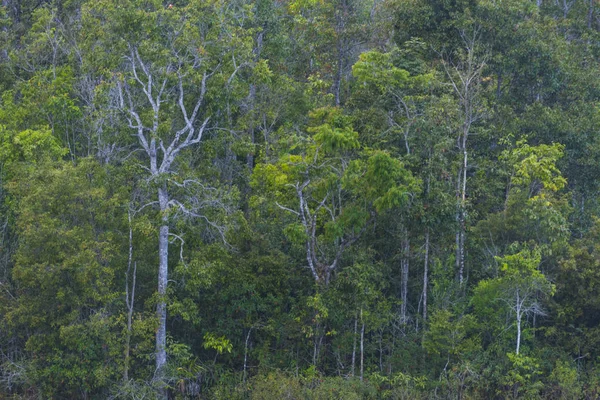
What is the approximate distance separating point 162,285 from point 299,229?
3690 mm

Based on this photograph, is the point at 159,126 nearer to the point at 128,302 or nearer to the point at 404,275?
the point at 128,302

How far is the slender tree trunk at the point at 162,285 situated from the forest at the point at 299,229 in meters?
0.05

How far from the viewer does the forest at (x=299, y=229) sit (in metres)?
19.2

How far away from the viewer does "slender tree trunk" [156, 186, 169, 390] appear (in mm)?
19359

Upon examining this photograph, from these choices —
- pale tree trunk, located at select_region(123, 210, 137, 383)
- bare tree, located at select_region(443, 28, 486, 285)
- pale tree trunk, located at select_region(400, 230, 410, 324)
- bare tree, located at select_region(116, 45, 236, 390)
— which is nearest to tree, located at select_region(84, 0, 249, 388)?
bare tree, located at select_region(116, 45, 236, 390)

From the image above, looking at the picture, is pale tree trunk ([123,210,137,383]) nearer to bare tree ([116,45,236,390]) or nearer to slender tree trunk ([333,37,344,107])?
bare tree ([116,45,236,390])

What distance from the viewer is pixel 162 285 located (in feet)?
64.0

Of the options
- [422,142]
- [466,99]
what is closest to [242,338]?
[422,142]

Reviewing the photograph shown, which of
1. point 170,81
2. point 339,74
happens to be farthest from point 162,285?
point 339,74

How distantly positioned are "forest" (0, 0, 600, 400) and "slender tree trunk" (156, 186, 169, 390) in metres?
0.05

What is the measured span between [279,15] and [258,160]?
19.7ft

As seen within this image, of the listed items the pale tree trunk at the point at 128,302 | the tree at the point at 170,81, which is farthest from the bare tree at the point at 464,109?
the pale tree trunk at the point at 128,302

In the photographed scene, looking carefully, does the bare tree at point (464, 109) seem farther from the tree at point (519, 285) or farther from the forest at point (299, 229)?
the tree at point (519, 285)

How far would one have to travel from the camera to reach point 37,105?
2262 cm
